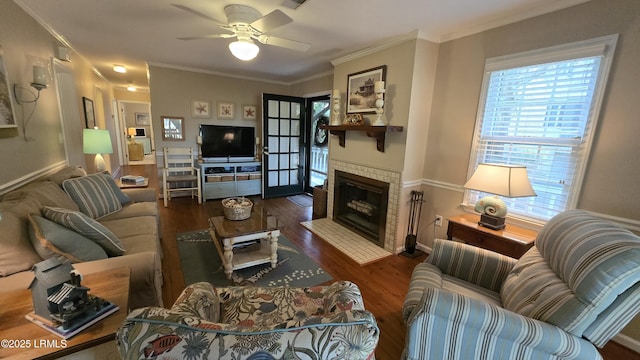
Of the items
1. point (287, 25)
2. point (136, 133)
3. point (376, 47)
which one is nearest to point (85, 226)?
point (287, 25)

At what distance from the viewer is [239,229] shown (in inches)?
93.1

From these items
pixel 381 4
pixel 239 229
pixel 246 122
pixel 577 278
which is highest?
pixel 381 4

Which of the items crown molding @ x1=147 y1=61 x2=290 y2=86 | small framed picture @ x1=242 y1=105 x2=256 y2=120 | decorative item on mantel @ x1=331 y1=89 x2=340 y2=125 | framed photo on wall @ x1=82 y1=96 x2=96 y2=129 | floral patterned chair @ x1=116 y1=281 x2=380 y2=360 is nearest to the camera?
floral patterned chair @ x1=116 y1=281 x2=380 y2=360

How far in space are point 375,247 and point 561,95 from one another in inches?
86.6

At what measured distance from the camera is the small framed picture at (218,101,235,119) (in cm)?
494

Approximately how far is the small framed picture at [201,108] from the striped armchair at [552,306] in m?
4.69

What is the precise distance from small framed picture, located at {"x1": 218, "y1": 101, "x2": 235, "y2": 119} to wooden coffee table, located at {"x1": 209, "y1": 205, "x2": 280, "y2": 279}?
2.93m

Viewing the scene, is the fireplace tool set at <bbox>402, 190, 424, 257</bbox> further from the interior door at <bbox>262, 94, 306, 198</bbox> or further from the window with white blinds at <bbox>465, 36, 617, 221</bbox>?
the interior door at <bbox>262, 94, 306, 198</bbox>

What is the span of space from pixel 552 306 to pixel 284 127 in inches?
182

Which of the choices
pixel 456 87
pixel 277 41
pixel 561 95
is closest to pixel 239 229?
pixel 277 41

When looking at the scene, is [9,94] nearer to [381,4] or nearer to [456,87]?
[381,4]

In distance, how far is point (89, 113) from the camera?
425cm

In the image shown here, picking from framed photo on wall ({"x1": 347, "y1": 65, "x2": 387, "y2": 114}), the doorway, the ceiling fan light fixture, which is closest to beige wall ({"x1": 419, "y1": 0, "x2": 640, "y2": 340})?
framed photo on wall ({"x1": 347, "y1": 65, "x2": 387, "y2": 114})

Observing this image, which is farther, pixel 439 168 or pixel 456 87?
pixel 439 168
